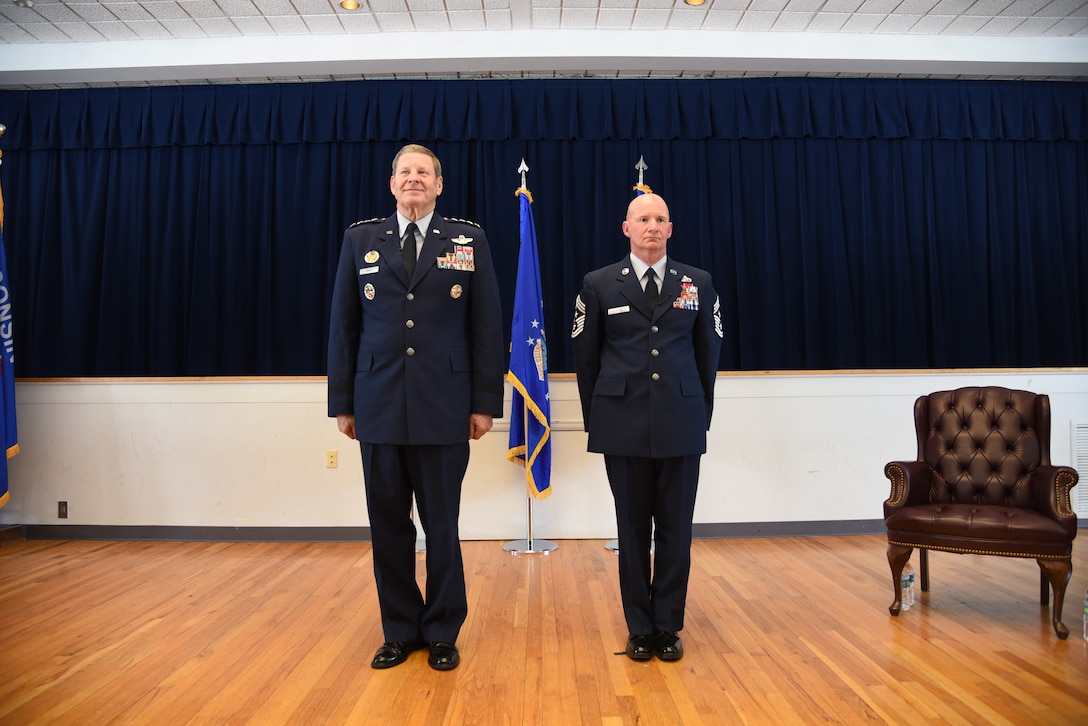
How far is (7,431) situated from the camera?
13.4 ft

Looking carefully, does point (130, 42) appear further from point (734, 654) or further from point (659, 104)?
point (734, 654)

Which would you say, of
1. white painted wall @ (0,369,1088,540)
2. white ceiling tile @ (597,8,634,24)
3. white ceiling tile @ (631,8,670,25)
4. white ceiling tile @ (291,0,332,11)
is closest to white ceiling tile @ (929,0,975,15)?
white ceiling tile @ (631,8,670,25)

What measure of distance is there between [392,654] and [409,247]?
1327 mm

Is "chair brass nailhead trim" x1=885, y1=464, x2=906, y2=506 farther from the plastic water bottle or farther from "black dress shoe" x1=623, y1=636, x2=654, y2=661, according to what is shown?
"black dress shoe" x1=623, y1=636, x2=654, y2=661

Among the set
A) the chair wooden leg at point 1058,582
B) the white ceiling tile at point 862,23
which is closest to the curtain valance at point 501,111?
the white ceiling tile at point 862,23

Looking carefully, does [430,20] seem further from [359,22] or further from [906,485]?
[906,485]

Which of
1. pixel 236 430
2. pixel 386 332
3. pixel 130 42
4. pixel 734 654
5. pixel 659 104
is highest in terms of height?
pixel 130 42

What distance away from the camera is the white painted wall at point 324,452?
440cm

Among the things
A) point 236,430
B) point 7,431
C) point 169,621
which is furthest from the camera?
point 236,430

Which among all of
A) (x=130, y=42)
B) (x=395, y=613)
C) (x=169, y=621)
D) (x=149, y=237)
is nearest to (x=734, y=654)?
(x=395, y=613)

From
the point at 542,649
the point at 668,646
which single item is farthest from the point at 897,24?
the point at 542,649

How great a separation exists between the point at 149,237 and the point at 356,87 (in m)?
1.84

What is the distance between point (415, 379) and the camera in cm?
225

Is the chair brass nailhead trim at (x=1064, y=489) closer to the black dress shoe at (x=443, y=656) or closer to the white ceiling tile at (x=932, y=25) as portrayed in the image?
the black dress shoe at (x=443, y=656)
